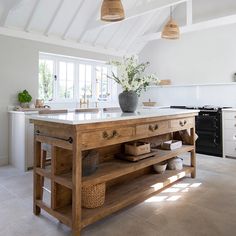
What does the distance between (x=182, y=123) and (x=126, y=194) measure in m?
1.27

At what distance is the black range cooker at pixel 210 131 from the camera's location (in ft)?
15.8

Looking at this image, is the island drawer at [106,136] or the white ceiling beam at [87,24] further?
the white ceiling beam at [87,24]

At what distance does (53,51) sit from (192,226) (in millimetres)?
4252

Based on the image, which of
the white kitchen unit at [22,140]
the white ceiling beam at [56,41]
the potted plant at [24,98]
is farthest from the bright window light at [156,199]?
the white ceiling beam at [56,41]

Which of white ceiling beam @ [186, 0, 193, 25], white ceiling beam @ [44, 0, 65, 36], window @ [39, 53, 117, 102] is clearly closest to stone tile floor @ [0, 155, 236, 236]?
window @ [39, 53, 117, 102]

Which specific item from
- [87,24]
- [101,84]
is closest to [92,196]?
[87,24]

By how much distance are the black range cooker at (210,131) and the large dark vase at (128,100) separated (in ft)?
8.43

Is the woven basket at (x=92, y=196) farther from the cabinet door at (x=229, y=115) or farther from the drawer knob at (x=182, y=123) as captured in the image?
the cabinet door at (x=229, y=115)

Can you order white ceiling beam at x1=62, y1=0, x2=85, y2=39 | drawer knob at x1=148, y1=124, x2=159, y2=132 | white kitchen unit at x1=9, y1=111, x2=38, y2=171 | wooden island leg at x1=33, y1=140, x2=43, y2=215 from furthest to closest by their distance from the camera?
white ceiling beam at x1=62, y1=0, x2=85, y2=39 → white kitchen unit at x1=9, y1=111, x2=38, y2=171 → drawer knob at x1=148, y1=124, x2=159, y2=132 → wooden island leg at x1=33, y1=140, x2=43, y2=215

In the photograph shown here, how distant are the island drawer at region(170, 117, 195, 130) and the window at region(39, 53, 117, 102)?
9.03 ft

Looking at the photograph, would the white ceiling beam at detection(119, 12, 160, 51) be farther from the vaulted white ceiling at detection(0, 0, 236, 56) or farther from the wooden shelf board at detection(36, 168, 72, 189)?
the wooden shelf board at detection(36, 168, 72, 189)

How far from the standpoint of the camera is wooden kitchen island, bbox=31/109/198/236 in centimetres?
196

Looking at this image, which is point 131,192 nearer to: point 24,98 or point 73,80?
point 24,98

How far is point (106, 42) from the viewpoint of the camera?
6062 mm
